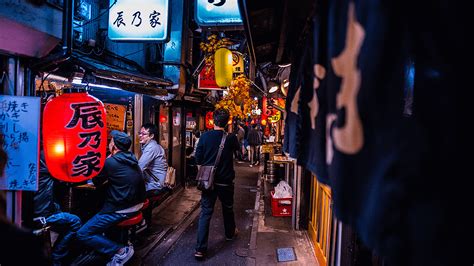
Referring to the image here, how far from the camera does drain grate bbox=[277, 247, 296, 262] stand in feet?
22.2

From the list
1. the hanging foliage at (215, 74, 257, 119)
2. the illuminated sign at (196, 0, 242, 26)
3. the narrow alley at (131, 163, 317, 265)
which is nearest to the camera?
the illuminated sign at (196, 0, 242, 26)

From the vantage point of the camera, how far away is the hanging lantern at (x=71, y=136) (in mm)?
4879

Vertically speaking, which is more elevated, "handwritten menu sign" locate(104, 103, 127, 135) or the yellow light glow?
"handwritten menu sign" locate(104, 103, 127, 135)

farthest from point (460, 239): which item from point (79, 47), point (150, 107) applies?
point (150, 107)

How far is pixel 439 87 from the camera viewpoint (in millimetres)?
1146

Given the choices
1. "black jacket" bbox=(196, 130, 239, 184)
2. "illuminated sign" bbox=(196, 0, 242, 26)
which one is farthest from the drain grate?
"illuminated sign" bbox=(196, 0, 242, 26)

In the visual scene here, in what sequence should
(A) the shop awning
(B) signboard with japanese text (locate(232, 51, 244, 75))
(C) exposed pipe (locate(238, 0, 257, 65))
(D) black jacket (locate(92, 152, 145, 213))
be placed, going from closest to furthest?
(C) exposed pipe (locate(238, 0, 257, 65)) < (D) black jacket (locate(92, 152, 145, 213)) < (A) the shop awning < (B) signboard with japanese text (locate(232, 51, 244, 75))

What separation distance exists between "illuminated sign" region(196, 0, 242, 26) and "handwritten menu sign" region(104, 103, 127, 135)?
4.53m

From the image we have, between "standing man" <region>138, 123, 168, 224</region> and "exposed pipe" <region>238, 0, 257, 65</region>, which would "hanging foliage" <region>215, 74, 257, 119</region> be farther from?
"exposed pipe" <region>238, 0, 257, 65</region>

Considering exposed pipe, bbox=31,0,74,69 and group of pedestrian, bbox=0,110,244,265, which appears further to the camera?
group of pedestrian, bbox=0,110,244,265

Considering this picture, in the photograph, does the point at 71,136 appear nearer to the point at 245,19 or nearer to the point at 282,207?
the point at 245,19

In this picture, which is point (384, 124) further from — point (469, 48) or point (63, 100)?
point (63, 100)

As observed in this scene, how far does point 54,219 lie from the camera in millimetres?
6242

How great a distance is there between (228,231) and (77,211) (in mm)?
4236
